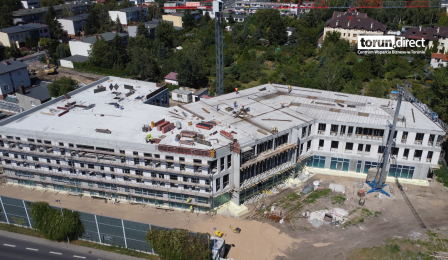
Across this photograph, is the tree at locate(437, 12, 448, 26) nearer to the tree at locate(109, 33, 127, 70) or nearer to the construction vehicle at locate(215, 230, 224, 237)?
the tree at locate(109, 33, 127, 70)

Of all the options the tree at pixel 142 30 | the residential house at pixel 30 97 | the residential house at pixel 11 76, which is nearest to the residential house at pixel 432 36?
the tree at pixel 142 30

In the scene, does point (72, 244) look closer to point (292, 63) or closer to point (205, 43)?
point (292, 63)

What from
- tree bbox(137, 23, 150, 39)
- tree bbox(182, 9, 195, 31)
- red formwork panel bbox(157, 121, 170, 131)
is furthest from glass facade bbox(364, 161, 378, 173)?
tree bbox(182, 9, 195, 31)

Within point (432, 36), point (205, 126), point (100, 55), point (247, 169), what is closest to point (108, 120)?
point (205, 126)

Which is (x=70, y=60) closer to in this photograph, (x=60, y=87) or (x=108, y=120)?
(x=60, y=87)

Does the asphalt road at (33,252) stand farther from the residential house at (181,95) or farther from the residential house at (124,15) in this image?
the residential house at (124,15)

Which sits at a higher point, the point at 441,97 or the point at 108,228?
the point at 441,97
